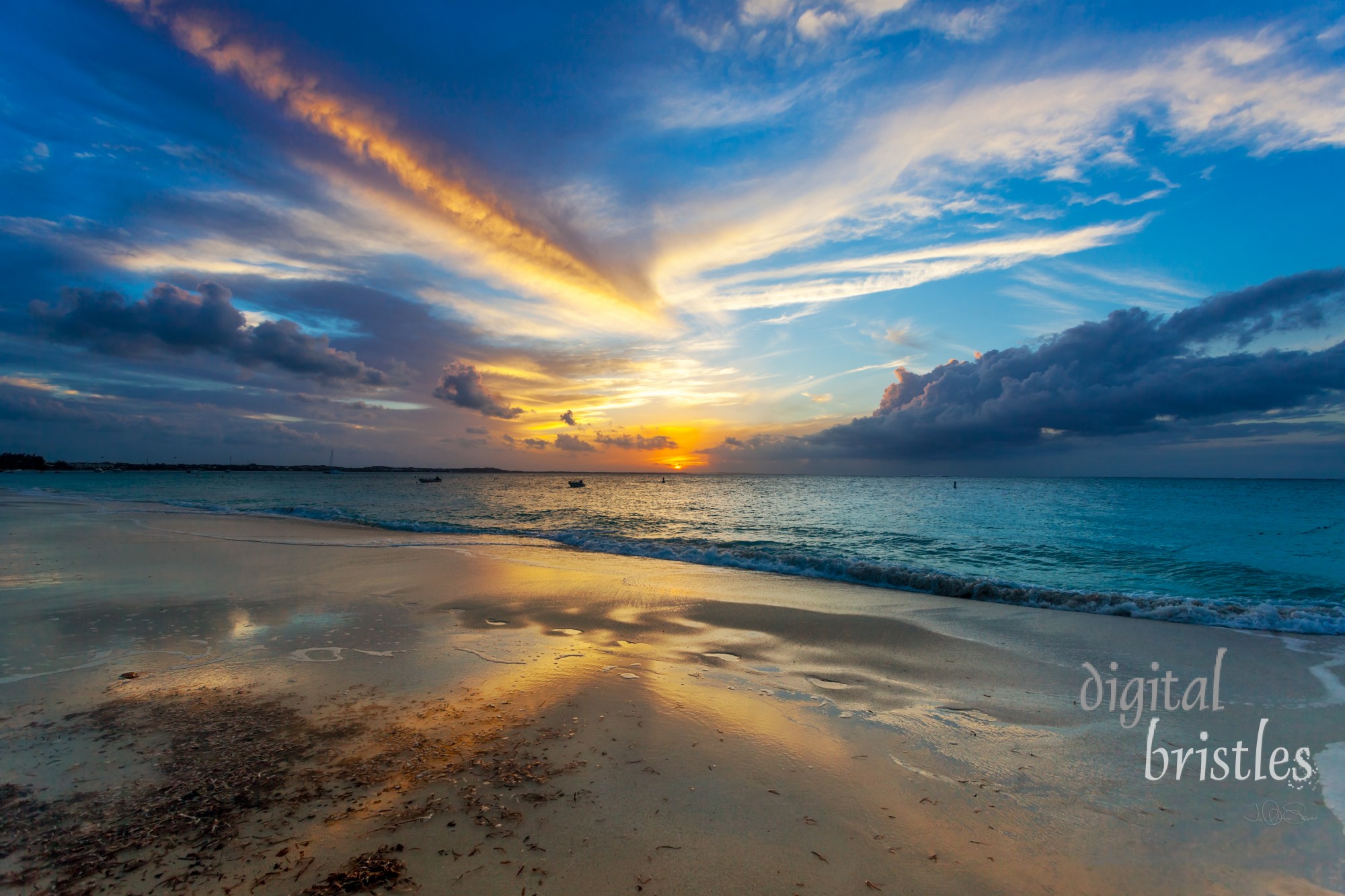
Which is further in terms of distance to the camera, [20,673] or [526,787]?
[20,673]

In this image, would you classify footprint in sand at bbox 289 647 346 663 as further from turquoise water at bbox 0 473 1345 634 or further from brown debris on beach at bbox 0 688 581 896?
turquoise water at bbox 0 473 1345 634

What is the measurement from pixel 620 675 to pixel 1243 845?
5628 millimetres

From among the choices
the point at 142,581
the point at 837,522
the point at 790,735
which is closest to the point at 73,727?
the point at 790,735

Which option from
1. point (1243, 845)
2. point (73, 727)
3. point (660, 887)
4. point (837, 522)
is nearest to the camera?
point (660, 887)

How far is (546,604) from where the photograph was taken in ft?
35.7

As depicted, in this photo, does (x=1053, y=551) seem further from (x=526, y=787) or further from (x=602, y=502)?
(x=602, y=502)

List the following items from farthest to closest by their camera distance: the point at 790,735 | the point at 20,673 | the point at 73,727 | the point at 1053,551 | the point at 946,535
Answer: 1. the point at 946,535
2. the point at 1053,551
3. the point at 20,673
4. the point at 790,735
5. the point at 73,727
